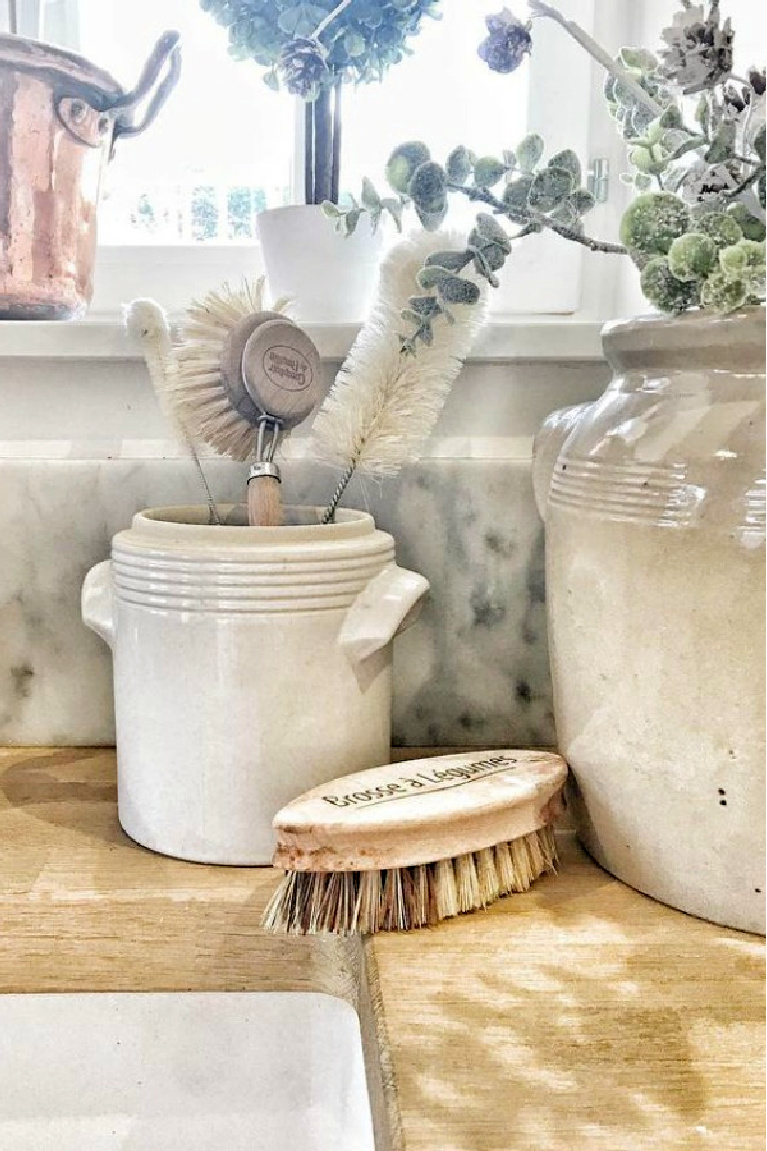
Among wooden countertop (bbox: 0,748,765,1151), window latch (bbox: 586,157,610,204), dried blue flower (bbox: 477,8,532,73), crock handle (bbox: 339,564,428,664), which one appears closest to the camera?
wooden countertop (bbox: 0,748,765,1151)

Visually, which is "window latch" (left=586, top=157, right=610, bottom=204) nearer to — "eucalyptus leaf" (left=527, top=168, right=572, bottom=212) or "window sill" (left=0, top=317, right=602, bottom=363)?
"window sill" (left=0, top=317, right=602, bottom=363)

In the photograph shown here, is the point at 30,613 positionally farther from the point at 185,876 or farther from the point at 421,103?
the point at 421,103

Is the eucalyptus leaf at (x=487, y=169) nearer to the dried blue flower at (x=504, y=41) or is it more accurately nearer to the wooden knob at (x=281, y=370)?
the dried blue flower at (x=504, y=41)

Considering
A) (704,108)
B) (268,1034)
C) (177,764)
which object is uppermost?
(704,108)

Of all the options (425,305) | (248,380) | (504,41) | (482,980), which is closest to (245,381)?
(248,380)

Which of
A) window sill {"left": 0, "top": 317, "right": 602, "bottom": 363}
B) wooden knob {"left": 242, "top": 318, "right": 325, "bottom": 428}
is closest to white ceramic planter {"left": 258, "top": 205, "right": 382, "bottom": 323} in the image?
window sill {"left": 0, "top": 317, "right": 602, "bottom": 363}

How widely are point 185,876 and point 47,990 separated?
9 centimetres

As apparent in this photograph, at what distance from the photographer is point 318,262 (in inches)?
29.6

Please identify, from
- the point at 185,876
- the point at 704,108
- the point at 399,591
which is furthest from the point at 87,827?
the point at 704,108

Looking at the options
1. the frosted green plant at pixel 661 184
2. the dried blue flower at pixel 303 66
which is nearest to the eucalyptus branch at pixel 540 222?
the frosted green plant at pixel 661 184

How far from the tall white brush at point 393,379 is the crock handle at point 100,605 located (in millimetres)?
156

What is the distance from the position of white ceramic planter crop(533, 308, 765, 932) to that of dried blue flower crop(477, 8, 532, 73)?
129mm

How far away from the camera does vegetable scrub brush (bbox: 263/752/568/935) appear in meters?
0.48

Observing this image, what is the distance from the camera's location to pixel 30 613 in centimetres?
75
